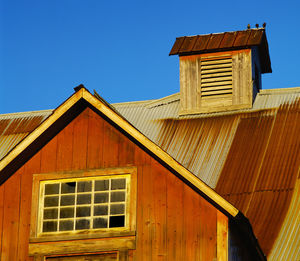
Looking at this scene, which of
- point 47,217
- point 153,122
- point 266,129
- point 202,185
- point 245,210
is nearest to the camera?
point 202,185

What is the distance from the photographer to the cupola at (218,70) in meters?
25.2

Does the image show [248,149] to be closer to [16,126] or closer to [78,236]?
[78,236]

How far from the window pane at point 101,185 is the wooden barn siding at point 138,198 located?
1.17 feet

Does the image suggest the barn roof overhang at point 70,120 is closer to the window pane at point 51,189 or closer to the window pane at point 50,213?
the window pane at point 51,189

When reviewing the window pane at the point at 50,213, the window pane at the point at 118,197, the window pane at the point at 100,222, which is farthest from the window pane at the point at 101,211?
the window pane at the point at 50,213

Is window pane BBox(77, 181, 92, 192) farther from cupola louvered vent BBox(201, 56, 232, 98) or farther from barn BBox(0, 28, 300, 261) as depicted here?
cupola louvered vent BBox(201, 56, 232, 98)

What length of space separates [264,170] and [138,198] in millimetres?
4924

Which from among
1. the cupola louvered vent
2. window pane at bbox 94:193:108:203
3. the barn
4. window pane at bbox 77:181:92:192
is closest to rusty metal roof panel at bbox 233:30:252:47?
the cupola louvered vent

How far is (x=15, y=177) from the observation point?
58.5 feet

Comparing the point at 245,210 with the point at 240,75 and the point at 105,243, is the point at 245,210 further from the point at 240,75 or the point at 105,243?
the point at 240,75

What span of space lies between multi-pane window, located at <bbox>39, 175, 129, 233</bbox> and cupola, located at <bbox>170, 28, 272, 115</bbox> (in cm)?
807

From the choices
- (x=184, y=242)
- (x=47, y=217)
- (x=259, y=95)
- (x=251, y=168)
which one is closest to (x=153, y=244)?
(x=184, y=242)

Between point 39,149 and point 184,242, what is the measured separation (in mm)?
4006

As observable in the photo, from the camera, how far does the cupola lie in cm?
2525
